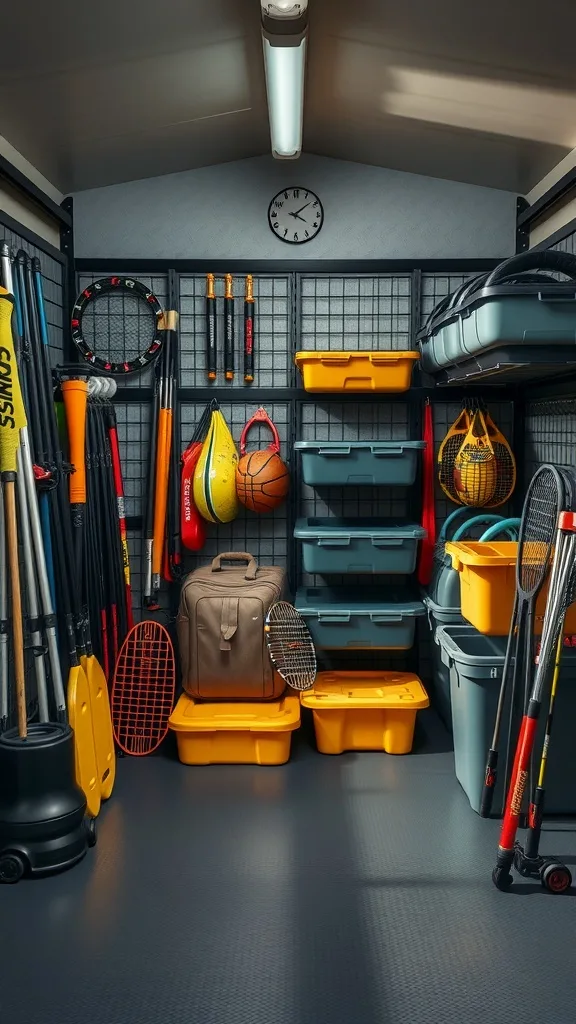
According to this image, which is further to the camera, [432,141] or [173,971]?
[432,141]

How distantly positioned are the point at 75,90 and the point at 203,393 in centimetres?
166

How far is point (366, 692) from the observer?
A: 12.6ft

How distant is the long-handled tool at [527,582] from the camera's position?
274cm

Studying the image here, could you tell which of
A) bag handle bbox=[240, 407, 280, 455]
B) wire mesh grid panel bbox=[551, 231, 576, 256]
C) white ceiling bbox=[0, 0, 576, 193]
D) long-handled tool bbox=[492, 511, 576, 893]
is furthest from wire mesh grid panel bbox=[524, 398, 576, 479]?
bag handle bbox=[240, 407, 280, 455]

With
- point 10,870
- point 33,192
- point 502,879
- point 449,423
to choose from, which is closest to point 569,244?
point 449,423

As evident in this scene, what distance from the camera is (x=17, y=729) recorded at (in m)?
2.82

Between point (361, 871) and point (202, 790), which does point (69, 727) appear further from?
point (361, 871)

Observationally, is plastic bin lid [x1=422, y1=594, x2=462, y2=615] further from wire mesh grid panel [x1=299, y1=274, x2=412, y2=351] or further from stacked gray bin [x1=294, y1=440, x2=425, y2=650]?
wire mesh grid panel [x1=299, y1=274, x2=412, y2=351]

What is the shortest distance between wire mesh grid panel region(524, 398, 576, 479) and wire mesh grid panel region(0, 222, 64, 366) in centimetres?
247

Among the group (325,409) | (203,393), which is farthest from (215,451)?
(325,409)

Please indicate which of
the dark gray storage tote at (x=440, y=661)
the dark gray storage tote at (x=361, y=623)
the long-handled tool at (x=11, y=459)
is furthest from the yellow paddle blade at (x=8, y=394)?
the dark gray storage tote at (x=440, y=661)

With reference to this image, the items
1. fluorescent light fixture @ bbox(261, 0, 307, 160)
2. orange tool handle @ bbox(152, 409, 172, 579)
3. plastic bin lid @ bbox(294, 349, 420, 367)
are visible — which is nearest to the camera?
fluorescent light fixture @ bbox(261, 0, 307, 160)

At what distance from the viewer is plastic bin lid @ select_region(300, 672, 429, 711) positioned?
3.67 meters

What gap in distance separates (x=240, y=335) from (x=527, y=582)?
7.59 ft
